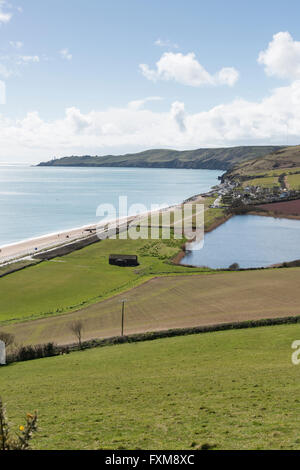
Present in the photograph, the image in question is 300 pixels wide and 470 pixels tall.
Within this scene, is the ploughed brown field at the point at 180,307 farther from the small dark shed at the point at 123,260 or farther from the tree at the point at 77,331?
the small dark shed at the point at 123,260

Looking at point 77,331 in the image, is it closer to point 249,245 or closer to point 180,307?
point 180,307

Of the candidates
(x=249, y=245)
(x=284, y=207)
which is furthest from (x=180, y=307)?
(x=284, y=207)

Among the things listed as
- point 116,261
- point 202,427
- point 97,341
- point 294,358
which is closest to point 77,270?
point 116,261

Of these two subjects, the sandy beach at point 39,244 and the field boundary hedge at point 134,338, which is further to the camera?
the sandy beach at point 39,244

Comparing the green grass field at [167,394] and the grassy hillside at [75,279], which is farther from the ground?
the green grass field at [167,394]

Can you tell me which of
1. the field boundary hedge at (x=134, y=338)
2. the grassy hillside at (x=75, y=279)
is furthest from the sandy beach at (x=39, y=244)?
the field boundary hedge at (x=134, y=338)
